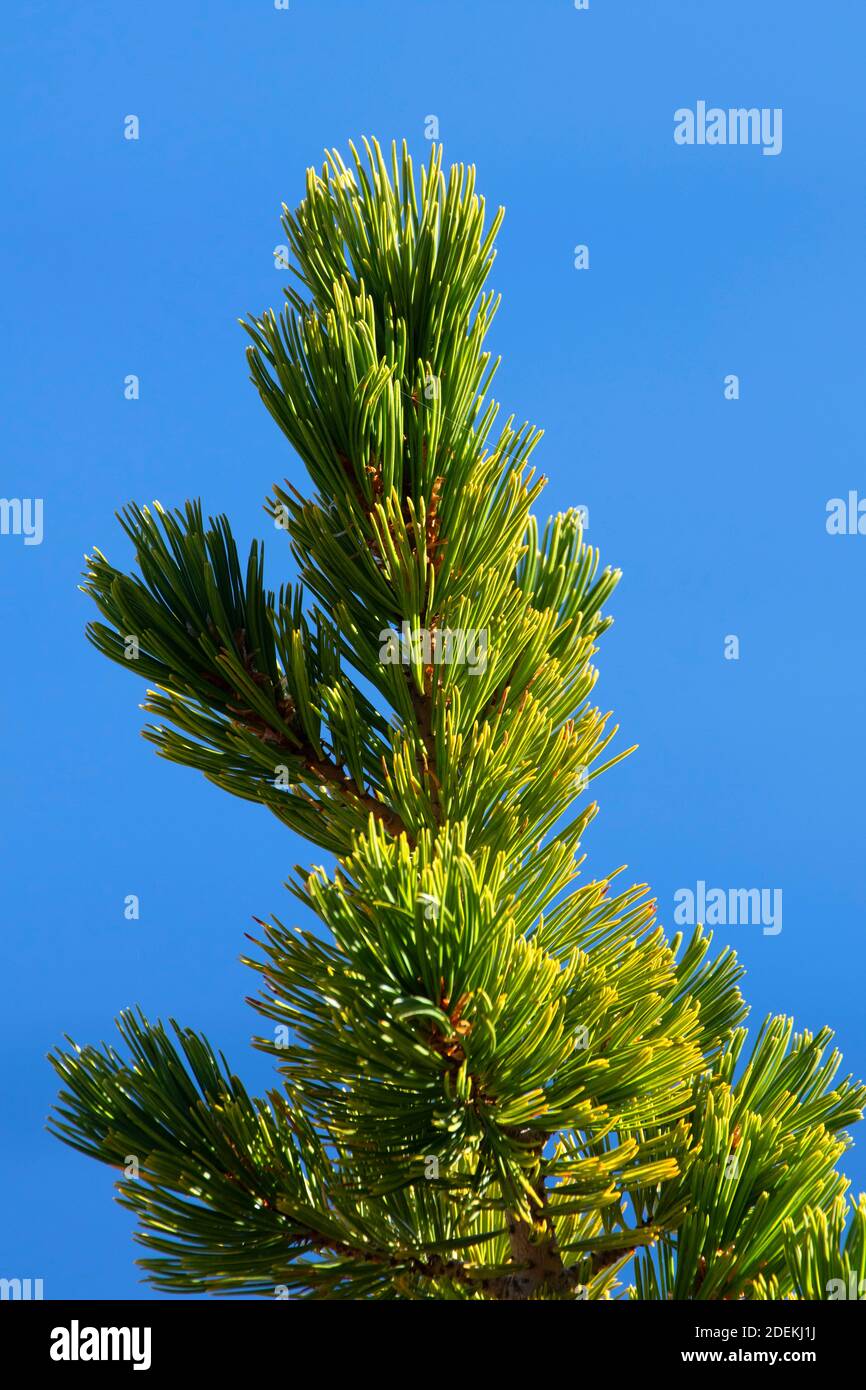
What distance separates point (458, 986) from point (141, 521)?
66 cm

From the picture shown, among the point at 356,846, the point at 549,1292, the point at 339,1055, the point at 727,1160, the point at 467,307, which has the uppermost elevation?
the point at 467,307

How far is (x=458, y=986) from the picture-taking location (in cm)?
120

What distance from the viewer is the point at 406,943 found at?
1.19m

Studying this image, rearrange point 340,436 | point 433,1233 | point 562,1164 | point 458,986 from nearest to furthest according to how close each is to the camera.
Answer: point 458,986, point 562,1164, point 340,436, point 433,1233

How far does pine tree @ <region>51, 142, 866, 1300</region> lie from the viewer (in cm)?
125

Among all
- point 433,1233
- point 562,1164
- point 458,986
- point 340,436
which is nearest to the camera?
point 458,986

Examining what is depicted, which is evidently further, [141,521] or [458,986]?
[141,521]

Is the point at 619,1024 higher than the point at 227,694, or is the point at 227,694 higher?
the point at 227,694

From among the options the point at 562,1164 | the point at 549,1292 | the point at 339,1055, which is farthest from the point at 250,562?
the point at 549,1292

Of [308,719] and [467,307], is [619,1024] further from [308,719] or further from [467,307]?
[467,307]

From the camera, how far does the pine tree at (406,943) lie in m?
1.25

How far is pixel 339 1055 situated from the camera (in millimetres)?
1273

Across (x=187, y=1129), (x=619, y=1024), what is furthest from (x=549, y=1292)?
(x=187, y=1129)

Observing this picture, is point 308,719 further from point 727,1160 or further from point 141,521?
point 727,1160
